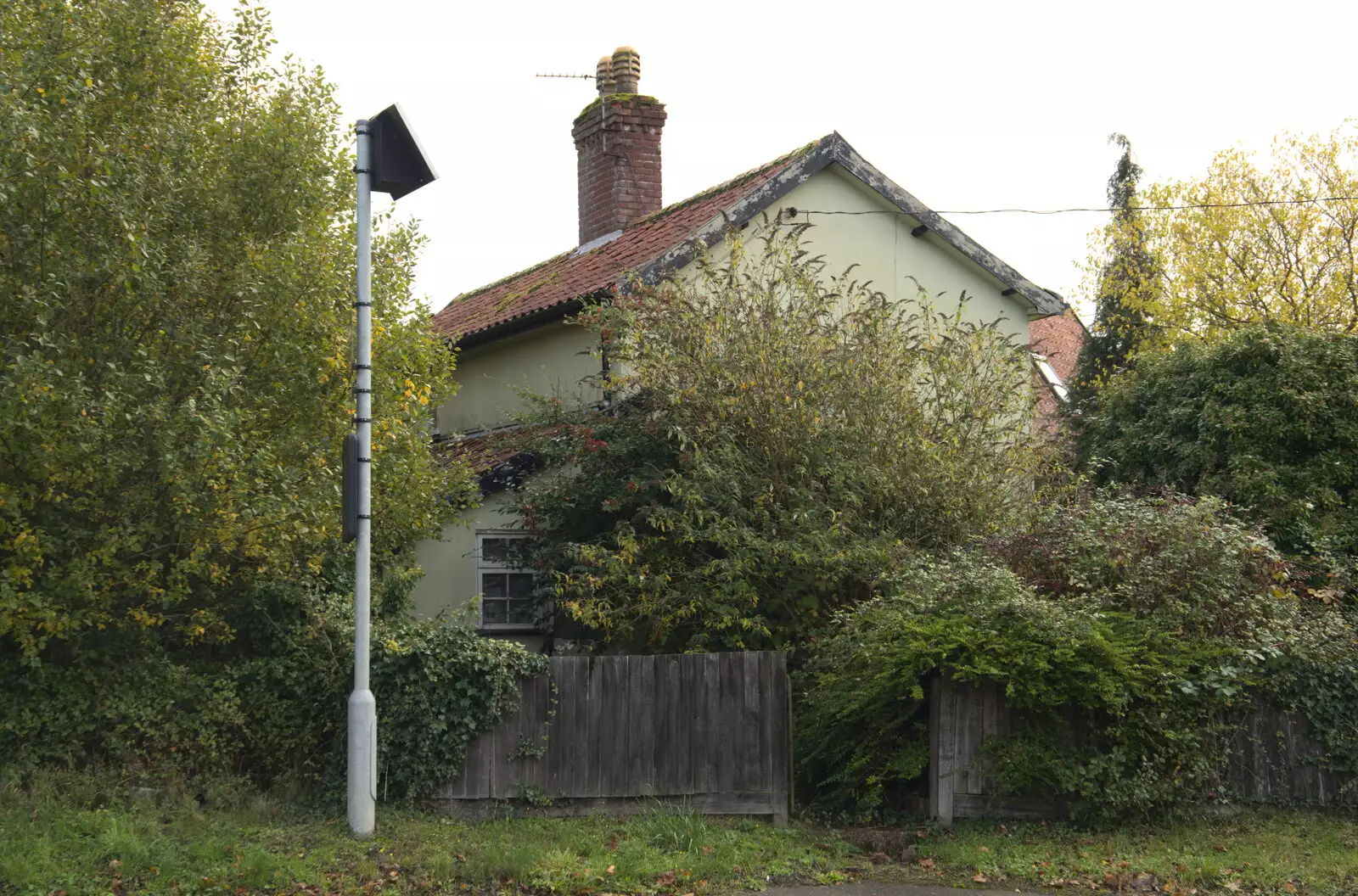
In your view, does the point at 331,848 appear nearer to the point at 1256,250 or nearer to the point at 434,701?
the point at 434,701

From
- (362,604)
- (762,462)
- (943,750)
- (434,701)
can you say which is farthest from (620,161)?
(943,750)

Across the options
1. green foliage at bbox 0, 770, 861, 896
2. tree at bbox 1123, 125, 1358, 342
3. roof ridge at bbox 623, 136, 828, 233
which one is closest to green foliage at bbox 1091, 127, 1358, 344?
tree at bbox 1123, 125, 1358, 342

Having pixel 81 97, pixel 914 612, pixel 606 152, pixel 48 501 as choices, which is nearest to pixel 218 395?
pixel 48 501

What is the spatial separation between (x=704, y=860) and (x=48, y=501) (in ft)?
17.5

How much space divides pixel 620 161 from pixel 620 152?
18 centimetres

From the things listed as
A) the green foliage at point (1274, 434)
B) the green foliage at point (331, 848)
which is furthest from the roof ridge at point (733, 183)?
the green foliage at point (331, 848)

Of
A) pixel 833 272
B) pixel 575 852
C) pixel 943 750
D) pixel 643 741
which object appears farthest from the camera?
pixel 833 272

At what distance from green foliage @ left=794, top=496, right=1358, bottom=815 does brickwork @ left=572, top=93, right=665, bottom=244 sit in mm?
11923

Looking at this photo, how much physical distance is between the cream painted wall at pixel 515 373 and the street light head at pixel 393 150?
650cm

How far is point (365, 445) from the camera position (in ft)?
28.7

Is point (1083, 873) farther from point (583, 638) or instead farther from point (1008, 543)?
point (583, 638)

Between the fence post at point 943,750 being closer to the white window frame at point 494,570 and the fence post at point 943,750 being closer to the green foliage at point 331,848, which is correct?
the green foliage at point 331,848

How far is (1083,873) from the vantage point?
322 inches

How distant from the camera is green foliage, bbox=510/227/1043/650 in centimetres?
1141
